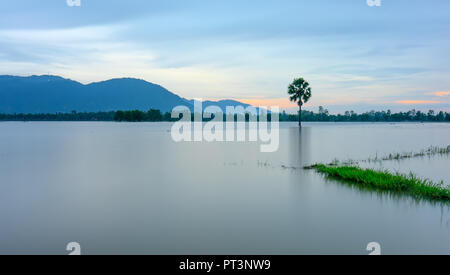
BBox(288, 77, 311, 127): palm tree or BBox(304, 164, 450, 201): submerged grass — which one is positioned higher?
BBox(288, 77, 311, 127): palm tree

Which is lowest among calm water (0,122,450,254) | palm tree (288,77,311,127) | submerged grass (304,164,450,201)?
calm water (0,122,450,254)

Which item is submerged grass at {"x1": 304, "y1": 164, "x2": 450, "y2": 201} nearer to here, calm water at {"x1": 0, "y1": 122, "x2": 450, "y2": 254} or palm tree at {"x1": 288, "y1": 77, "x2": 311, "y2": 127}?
calm water at {"x1": 0, "y1": 122, "x2": 450, "y2": 254}

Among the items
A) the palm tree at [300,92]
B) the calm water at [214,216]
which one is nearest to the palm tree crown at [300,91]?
the palm tree at [300,92]

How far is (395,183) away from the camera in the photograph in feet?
52.7

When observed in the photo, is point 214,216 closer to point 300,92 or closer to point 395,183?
point 395,183

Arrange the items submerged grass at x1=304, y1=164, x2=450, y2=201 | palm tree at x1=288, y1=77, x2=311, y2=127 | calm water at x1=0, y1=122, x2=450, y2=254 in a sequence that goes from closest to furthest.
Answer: calm water at x1=0, y1=122, x2=450, y2=254 → submerged grass at x1=304, y1=164, x2=450, y2=201 → palm tree at x1=288, y1=77, x2=311, y2=127

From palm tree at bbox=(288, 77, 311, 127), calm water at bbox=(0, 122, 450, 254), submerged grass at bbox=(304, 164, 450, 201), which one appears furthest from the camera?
palm tree at bbox=(288, 77, 311, 127)

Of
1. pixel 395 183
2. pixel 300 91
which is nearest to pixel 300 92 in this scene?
pixel 300 91

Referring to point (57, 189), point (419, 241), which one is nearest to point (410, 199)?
point (419, 241)

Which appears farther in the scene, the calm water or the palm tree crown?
the palm tree crown

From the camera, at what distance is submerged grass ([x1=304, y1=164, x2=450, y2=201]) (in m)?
14.2

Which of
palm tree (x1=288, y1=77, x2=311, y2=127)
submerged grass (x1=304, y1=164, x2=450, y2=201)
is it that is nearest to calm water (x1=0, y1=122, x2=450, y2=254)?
submerged grass (x1=304, y1=164, x2=450, y2=201)
